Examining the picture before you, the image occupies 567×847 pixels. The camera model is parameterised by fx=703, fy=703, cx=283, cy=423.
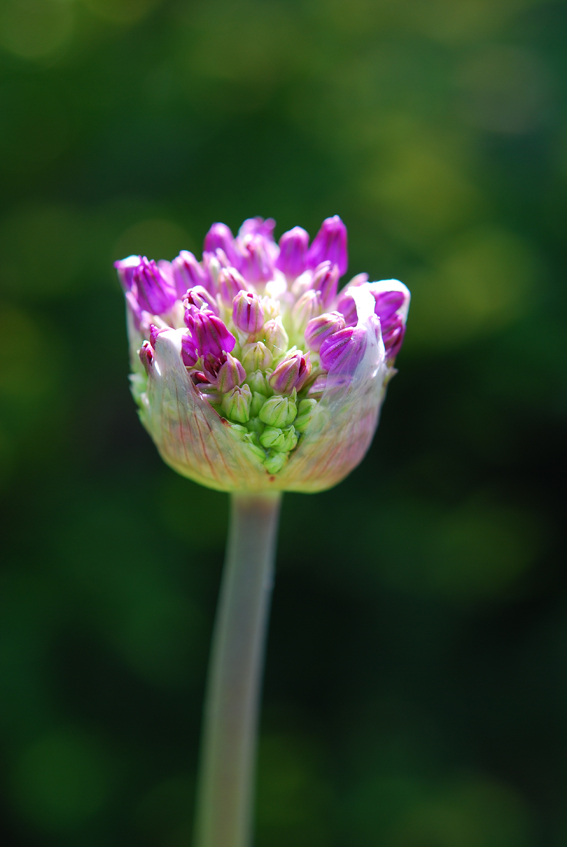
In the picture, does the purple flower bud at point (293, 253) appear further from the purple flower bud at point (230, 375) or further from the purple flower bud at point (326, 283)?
the purple flower bud at point (230, 375)

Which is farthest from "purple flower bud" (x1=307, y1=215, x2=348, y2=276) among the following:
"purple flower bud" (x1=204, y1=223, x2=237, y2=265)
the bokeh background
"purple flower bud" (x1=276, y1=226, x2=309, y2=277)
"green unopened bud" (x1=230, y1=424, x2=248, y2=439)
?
the bokeh background

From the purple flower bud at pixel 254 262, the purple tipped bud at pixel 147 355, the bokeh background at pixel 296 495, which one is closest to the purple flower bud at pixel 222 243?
the purple flower bud at pixel 254 262

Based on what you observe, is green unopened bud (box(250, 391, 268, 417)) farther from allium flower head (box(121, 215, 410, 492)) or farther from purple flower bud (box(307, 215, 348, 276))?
purple flower bud (box(307, 215, 348, 276))

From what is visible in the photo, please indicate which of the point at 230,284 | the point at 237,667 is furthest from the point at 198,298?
the point at 237,667

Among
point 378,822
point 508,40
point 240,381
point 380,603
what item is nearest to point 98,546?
point 380,603

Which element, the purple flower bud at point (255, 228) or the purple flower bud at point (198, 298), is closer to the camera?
the purple flower bud at point (198, 298)

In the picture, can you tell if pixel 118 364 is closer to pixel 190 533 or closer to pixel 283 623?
pixel 190 533

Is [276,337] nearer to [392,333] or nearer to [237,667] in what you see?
[392,333]
